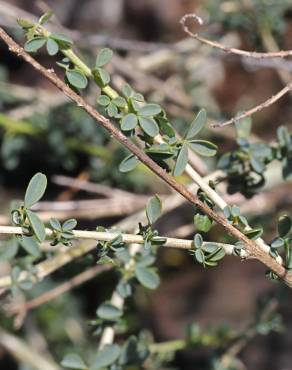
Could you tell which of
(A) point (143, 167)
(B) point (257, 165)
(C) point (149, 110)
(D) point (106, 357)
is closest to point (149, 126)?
(C) point (149, 110)

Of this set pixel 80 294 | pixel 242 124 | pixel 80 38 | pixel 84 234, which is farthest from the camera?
pixel 80 294

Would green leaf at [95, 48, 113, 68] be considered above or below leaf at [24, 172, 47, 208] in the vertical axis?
above

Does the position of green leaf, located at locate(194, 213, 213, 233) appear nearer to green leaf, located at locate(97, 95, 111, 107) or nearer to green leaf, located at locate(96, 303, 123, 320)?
Result: green leaf, located at locate(97, 95, 111, 107)

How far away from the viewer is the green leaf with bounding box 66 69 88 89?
87 centimetres

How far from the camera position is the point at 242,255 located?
33.7 inches

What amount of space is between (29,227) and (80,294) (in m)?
1.55

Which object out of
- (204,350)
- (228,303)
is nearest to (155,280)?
(204,350)

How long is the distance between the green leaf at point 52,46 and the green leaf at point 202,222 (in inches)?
11.1

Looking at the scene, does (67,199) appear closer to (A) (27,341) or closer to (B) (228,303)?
(A) (27,341)

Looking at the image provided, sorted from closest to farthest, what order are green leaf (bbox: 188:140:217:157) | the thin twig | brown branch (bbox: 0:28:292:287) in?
brown branch (bbox: 0:28:292:287) < green leaf (bbox: 188:140:217:157) < the thin twig

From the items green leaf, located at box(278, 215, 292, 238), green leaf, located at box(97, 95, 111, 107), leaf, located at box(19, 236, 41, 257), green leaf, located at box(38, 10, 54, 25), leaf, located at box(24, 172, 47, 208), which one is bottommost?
leaf, located at box(19, 236, 41, 257)

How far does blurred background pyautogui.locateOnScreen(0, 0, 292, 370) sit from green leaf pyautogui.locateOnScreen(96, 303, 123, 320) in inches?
3.8

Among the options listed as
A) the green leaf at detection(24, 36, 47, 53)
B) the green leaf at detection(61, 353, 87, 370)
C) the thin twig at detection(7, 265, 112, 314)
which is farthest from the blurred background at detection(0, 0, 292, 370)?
the green leaf at detection(24, 36, 47, 53)

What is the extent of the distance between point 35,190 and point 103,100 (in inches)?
6.2
